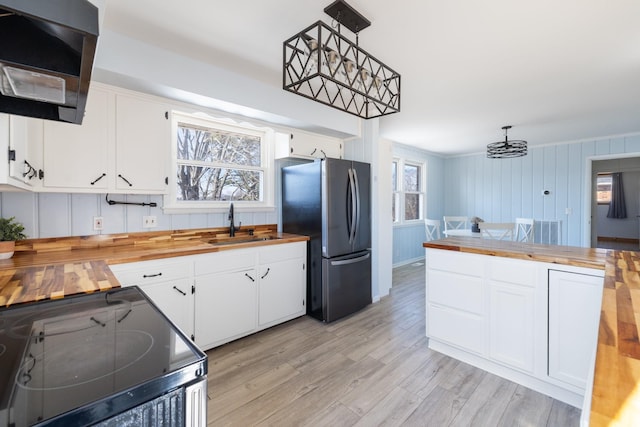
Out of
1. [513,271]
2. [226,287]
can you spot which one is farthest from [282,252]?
[513,271]

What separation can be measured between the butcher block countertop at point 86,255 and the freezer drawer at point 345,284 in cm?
44

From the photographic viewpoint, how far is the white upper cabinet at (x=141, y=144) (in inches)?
83.5

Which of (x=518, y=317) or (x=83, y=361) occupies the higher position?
(x=83, y=361)

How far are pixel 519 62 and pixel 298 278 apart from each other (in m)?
2.70

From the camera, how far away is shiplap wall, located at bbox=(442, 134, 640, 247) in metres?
4.94

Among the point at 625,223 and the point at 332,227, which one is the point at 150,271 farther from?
the point at 625,223

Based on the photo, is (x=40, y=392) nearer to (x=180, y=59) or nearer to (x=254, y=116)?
(x=180, y=59)

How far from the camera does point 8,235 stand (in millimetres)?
1774

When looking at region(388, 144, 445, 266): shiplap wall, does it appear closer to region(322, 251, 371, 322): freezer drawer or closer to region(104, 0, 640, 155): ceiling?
region(322, 251, 371, 322): freezer drawer

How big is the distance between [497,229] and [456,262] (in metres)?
1.95

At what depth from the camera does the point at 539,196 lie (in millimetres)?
5414

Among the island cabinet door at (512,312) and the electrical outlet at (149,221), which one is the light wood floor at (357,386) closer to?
the island cabinet door at (512,312)

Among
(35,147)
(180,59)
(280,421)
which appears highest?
(180,59)

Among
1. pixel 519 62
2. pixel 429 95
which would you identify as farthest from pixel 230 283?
pixel 519 62
